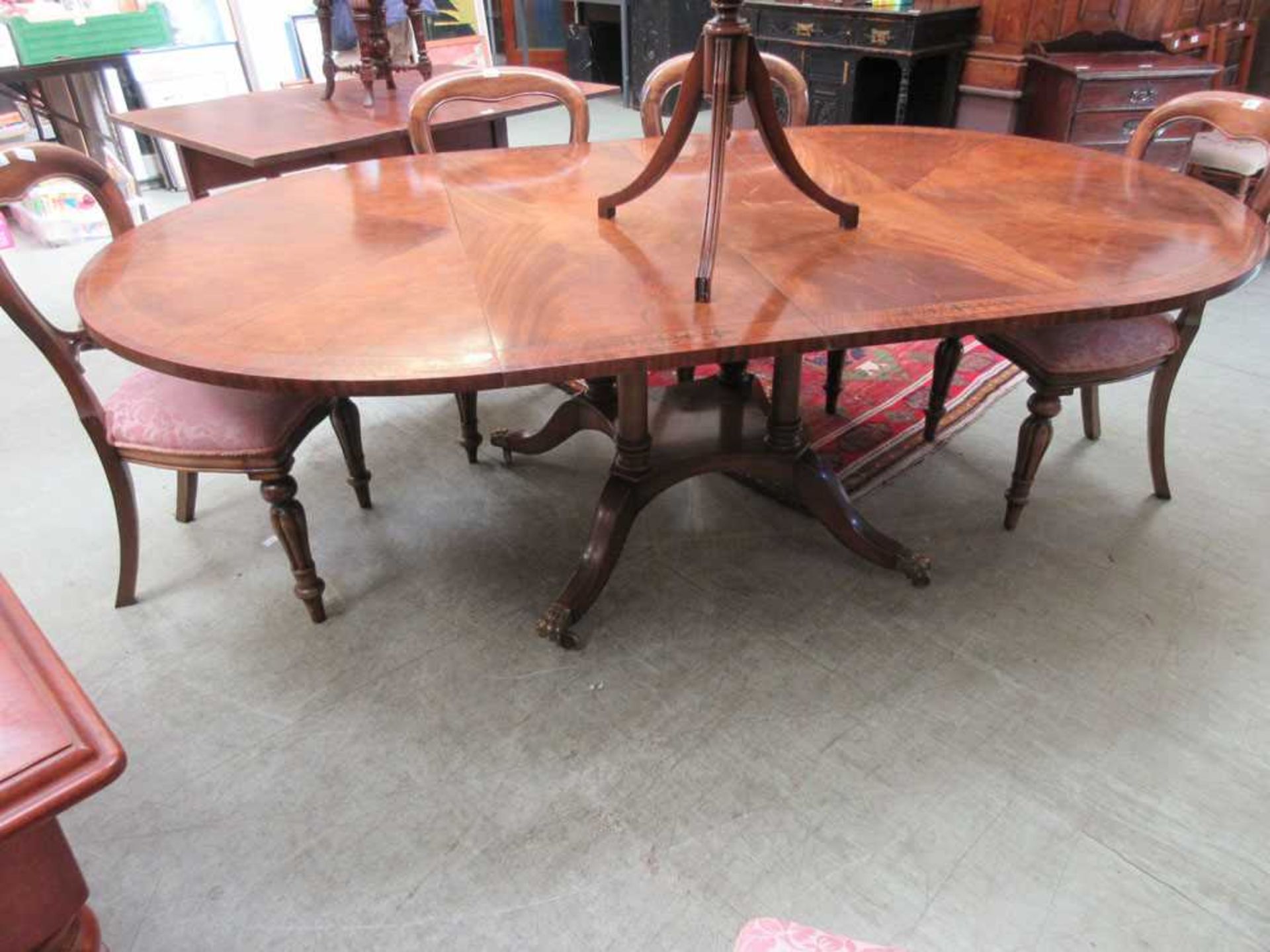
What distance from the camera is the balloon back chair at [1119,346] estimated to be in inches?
67.1

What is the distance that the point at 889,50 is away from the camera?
3375 millimetres

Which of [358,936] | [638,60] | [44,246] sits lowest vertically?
[358,936]

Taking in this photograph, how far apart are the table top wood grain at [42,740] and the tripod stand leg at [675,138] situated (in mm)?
1146

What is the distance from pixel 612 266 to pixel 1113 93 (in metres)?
2.65

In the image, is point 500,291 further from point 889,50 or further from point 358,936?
point 889,50

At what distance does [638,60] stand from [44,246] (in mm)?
3694

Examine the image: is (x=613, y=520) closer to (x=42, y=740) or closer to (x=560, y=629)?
(x=560, y=629)

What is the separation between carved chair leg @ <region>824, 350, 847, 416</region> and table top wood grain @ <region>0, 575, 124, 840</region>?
6.43 ft

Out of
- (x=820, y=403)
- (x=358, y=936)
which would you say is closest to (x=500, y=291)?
(x=358, y=936)

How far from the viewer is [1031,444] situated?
179cm

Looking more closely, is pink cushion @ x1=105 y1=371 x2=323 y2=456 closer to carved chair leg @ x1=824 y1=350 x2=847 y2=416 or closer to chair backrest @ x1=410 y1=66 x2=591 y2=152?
chair backrest @ x1=410 y1=66 x2=591 y2=152

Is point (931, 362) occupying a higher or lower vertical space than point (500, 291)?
lower

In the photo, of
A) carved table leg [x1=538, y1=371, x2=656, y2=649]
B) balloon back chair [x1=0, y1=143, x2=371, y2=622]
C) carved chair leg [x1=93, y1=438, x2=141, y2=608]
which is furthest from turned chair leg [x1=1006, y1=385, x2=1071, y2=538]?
carved chair leg [x1=93, y1=438, x2=141, y2=608]

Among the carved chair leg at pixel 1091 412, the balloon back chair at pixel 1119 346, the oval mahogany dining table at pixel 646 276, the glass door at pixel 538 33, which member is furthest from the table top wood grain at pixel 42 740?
the glass door at pixel 538 33
